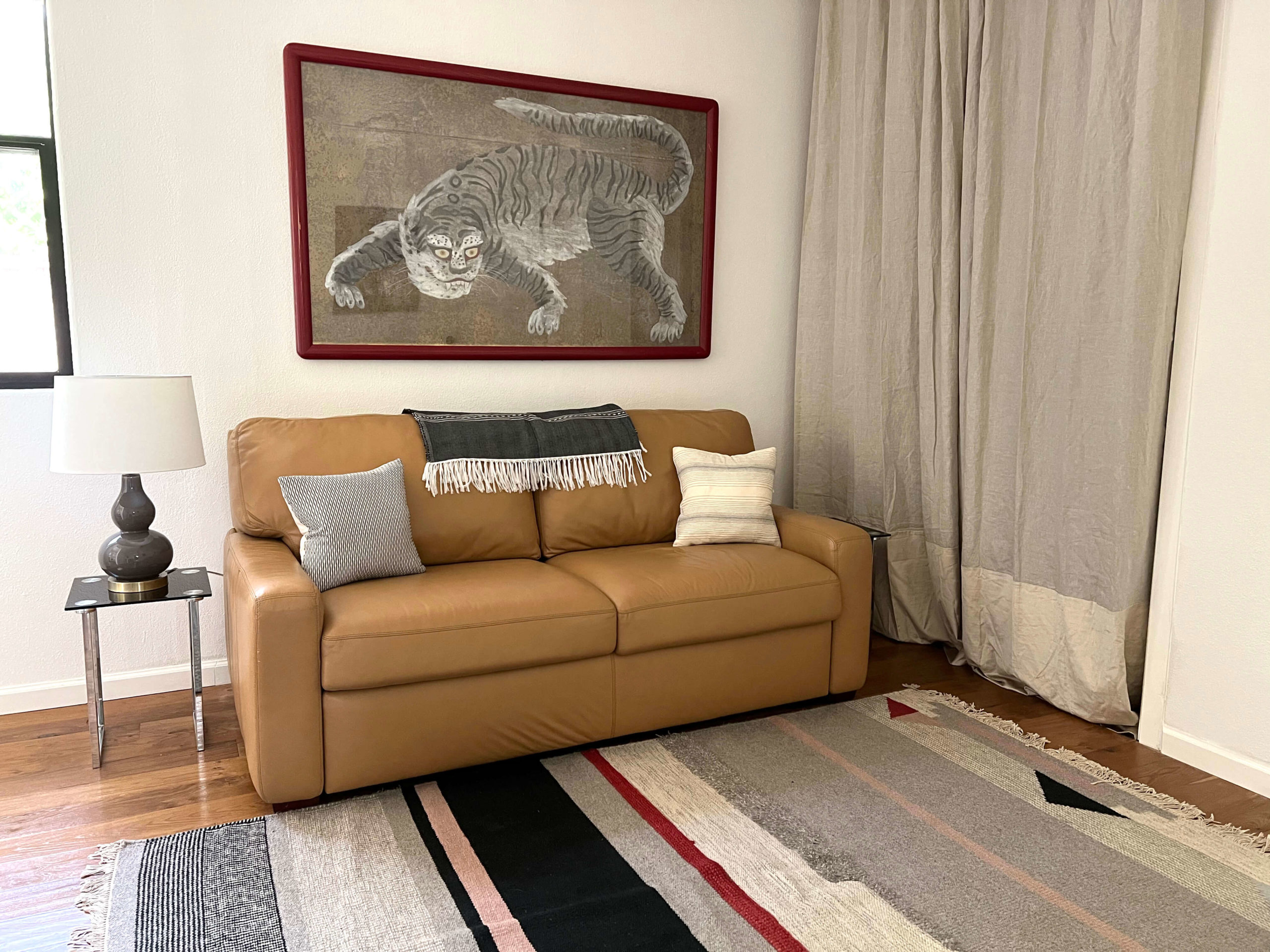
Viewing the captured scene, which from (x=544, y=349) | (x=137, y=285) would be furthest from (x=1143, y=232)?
(x=137, y=285)

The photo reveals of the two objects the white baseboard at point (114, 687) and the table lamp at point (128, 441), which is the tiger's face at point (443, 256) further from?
the white baseboard at point (114, 687)

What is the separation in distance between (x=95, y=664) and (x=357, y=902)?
44.0 inches

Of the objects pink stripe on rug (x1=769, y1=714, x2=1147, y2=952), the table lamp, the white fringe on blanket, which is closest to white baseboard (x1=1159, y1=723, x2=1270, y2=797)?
pink stripe on rug (x1=769, y1=714, x2=1147, y2=952)

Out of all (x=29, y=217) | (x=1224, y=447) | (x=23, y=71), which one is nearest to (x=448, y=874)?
(x=1224, y=447)

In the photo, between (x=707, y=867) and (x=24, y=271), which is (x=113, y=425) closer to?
(x=24, y=271)

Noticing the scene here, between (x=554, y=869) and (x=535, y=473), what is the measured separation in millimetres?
1349

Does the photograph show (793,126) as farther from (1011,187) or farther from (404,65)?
(404,65)

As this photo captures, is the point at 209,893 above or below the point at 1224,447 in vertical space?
below

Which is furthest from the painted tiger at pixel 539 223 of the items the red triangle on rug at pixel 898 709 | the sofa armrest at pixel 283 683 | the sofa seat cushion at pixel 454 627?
the red triangle on rug at pixel 898 709

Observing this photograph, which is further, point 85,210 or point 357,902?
point 85,210

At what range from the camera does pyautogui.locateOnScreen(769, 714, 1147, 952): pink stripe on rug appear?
1836mm

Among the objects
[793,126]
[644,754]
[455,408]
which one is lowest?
[644,754]

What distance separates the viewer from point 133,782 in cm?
243

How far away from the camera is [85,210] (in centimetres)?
281
